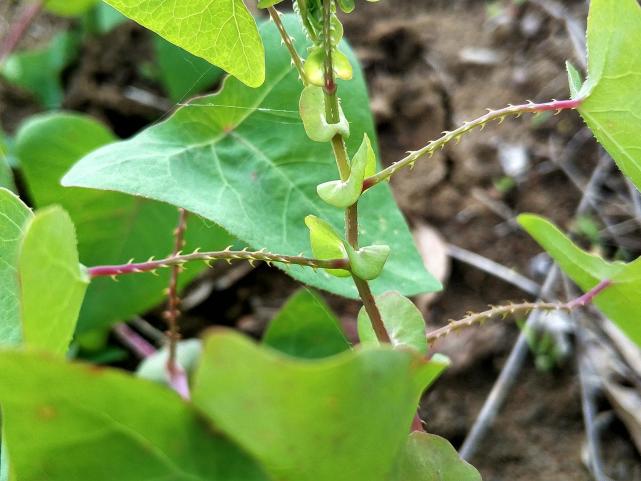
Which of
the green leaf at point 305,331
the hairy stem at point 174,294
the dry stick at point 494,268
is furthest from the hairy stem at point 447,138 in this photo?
the dry stick at point 494,268

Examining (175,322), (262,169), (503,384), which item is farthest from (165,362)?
(503,384)

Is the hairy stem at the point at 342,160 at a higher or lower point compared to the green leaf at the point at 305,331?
higher

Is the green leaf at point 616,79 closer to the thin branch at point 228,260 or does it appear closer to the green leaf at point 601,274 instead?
the green leaf at point 601,274

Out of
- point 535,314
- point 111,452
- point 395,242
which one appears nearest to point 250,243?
point 395,242

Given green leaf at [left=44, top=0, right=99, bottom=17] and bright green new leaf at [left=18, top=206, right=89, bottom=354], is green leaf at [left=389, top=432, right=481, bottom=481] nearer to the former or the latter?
bright green new leaf at [left=18, top=206, right=89, bottom=354]

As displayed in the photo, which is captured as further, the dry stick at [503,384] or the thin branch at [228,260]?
the dry stick at [503,384]

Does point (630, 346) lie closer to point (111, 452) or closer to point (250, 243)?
point (250, 243)
